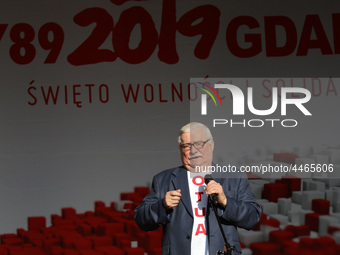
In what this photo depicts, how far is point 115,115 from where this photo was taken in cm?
509

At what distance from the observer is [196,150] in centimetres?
196

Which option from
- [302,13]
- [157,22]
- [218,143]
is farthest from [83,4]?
[218,143]

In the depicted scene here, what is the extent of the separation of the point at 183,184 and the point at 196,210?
4.5 inches

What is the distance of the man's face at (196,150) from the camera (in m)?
1.97

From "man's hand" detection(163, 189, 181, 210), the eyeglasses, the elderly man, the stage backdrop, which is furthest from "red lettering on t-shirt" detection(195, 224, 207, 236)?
the stage backdrop

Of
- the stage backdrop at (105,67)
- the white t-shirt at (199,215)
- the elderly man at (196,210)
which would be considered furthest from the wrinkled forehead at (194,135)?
the stage backdrop at (105,67)

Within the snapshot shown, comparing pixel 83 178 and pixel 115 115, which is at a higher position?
pixel 115 115

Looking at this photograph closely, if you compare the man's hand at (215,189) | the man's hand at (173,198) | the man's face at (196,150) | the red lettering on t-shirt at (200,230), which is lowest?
the red lettering on t-shirt at (200,230)

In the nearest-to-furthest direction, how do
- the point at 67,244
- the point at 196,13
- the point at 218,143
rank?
the point at 218,143 < the point at 67,244 < the point at 196,13

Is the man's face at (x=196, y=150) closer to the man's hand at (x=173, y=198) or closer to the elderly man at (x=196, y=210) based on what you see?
the elderly man at (x=196, y=210)

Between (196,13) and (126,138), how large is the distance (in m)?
1.37

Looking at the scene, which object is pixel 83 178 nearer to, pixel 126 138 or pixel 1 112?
pixel 126 138

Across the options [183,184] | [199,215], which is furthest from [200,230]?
[183,184]

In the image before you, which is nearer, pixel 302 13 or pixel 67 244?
pixel 67 244
